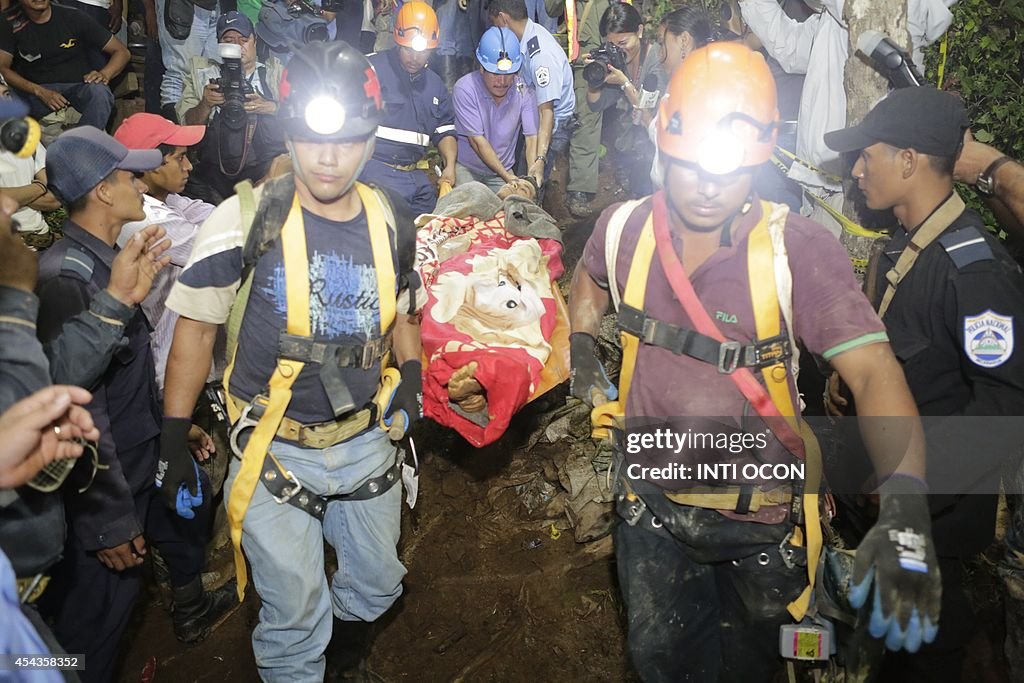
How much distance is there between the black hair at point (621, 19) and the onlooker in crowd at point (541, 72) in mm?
500

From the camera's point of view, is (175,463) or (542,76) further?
(542,76)

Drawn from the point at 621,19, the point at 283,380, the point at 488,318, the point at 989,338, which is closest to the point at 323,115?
the point at 283,380

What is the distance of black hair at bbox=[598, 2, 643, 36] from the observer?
7109mm

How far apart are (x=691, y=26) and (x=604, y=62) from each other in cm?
175

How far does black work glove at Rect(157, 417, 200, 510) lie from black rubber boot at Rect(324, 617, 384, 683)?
3.17 ft

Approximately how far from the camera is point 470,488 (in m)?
5.27

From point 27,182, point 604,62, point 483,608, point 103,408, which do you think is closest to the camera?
point 103,408

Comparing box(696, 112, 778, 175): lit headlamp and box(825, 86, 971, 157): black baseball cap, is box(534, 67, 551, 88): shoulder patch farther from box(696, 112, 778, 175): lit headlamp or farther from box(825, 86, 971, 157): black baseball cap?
box(696, 112, 778, 175): lit headlamp

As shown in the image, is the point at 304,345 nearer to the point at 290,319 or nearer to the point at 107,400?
the point at 290,319

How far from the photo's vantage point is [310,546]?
313cm

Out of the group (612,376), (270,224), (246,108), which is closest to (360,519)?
(270,224)

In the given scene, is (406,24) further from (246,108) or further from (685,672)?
(685,672)

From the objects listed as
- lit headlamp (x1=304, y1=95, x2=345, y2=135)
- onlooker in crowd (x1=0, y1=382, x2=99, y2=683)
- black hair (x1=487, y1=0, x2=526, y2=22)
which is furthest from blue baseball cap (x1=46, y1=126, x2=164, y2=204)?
black hair (x1=487, y1=0, x2=526, y2=22)

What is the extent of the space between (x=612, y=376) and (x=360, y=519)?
9.10 ft
